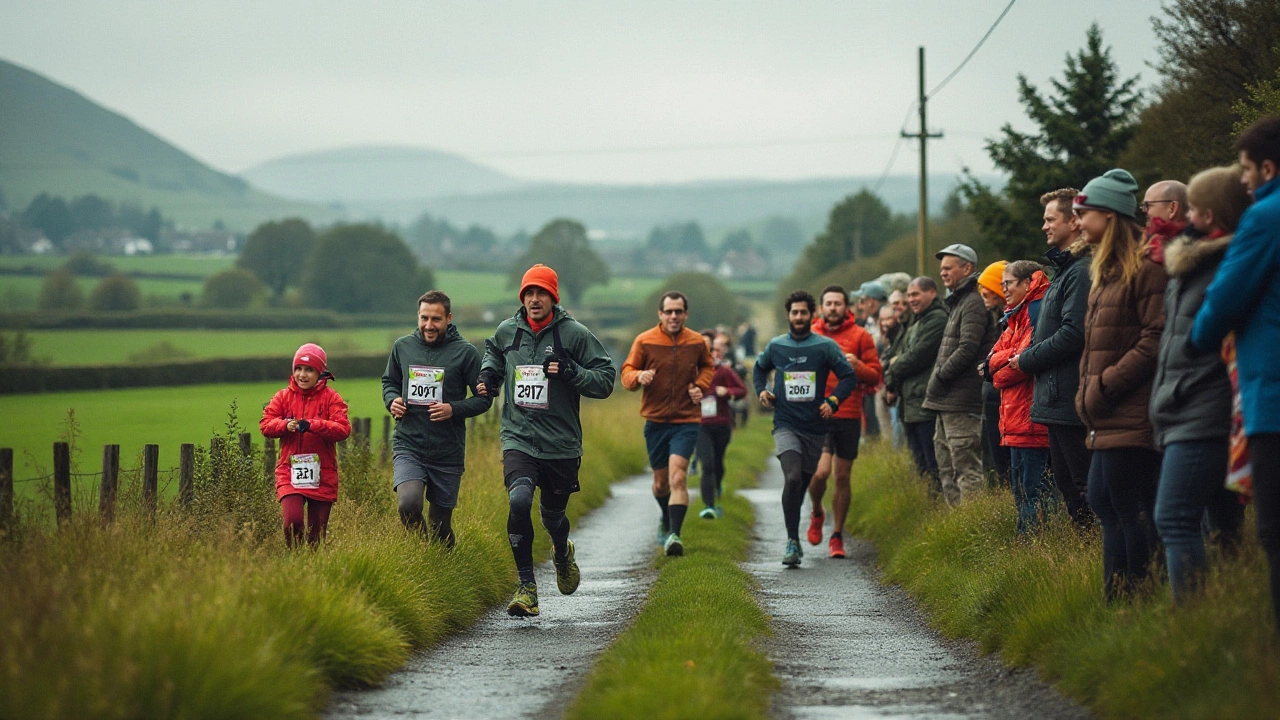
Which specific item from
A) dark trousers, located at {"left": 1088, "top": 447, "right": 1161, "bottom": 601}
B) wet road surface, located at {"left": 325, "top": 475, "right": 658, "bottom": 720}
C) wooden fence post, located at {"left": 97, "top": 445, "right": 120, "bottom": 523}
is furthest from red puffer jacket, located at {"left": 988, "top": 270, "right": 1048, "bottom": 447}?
wooden fence post, located at {"left": 97, "top": 445, "right": 120, "bottom": 523}

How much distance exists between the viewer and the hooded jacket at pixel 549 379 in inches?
396

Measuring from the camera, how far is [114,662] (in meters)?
5.43

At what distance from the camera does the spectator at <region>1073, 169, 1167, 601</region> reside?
7121 mm

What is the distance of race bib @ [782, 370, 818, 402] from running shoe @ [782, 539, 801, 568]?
4.29ft

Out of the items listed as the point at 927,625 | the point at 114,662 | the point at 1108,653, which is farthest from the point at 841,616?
the point at 114,662

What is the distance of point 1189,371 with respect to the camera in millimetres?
6312

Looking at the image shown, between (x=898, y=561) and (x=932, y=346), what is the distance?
240 centimetres

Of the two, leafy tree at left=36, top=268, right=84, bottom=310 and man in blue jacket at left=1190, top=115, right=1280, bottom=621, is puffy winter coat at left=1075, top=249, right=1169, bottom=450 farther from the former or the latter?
leafy tree at left=36, top=268, right=84, bottom=310

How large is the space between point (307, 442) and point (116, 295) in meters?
96.8

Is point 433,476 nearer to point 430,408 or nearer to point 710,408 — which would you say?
point 430,408

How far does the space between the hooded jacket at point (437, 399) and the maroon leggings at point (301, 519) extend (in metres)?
0.69

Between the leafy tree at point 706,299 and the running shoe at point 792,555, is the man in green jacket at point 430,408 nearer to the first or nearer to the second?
the running shoe at point 792,555

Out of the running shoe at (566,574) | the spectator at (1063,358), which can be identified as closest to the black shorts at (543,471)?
the running shoe at (566,574)

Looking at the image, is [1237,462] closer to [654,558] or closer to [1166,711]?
[1166,711]
